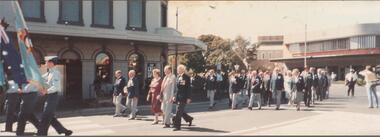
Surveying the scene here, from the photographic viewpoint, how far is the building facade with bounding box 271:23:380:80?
3526 cm

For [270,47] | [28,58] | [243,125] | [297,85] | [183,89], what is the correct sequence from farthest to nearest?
[270,47] → [297,85] → [243,125] → [183,89] → [28,58]

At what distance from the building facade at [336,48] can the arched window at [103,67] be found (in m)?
15.0

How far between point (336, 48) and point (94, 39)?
40.4 m

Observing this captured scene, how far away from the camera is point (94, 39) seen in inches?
992

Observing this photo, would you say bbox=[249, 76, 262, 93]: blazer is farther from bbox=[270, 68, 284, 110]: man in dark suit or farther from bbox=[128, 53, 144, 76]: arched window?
bbox=[128, 53, 144, 76]: arched window

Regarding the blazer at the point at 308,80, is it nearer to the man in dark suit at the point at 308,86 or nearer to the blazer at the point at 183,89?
the man in dark suit at the point at 308,86

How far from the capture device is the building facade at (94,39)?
23.7 meters

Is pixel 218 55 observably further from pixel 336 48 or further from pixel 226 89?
pixel 226 89

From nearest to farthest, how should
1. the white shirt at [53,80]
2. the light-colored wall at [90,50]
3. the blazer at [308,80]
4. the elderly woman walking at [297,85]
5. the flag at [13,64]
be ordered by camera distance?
the white shirt at [53,80] → the flag at [13,64] → the elderly woman walking at [297,85] → the blazer at [308,80] → the light-colored wall at [90,50]

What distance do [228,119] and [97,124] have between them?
4.02 m

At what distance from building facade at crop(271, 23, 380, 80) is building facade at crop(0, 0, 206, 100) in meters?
13.0

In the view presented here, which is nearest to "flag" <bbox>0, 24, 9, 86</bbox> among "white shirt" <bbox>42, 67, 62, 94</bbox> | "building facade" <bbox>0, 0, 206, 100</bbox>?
"white shirt" <bbox>42, 67, 62, 94</bbox>

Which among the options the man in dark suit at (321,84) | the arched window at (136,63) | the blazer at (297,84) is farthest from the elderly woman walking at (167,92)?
the arched window at (136,63)

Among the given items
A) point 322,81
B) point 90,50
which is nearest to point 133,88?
point 90,50
